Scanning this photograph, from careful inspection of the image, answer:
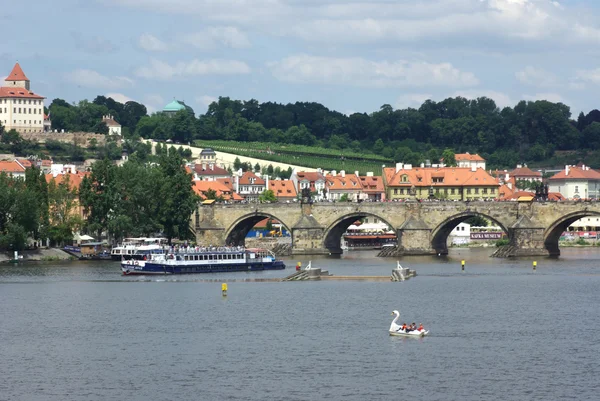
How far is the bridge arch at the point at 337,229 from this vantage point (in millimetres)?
113688

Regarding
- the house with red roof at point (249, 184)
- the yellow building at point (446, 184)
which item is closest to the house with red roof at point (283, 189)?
the house with red roof at point (249, 184)

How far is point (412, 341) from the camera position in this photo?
55.6 metres

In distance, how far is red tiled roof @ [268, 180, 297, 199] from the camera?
164 metres

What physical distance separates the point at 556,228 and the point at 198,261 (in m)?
32.2

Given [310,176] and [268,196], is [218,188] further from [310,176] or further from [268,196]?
[310,176]

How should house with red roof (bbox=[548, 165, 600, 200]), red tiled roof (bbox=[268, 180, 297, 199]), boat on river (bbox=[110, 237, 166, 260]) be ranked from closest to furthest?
1. boat on river (bbox=[110, 237, 166, 260])
2. red tiled roof (bbox=[268, 180, 297, 199])
3. house with red roof (bbox=[548, 165, 600, 200])

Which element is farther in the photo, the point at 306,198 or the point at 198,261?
the point at 306,198

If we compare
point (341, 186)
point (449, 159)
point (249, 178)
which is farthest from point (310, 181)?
Answer: point (449, 159)

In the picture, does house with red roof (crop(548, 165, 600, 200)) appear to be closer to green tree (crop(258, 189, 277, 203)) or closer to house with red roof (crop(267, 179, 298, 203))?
house with red roof (crop(267, 179, 298, 203))

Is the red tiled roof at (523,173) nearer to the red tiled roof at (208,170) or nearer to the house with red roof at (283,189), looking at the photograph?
the house with red roof at (283,189)

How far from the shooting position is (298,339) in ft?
187

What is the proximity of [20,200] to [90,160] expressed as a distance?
8405 centimetres

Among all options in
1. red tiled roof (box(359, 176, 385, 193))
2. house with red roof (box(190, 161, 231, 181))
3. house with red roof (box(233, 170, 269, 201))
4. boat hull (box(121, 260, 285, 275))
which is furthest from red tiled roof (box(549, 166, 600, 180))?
boat hull (box(121, 260, 285, 275))

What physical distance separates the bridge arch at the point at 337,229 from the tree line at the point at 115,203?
1270 centimetres
